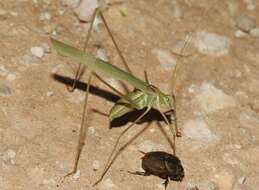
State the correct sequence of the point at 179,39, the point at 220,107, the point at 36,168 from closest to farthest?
the point at 36,168 < the point at 220,107 < the point at 179,39

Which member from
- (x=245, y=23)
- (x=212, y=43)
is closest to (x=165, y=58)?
(x=212, y=43)

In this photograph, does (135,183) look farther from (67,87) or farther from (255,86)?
(255,86)

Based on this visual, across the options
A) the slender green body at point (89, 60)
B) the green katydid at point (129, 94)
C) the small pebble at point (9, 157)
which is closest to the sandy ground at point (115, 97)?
the small pebble at point (9, 157)

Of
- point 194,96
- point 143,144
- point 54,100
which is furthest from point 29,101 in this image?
point 194,96

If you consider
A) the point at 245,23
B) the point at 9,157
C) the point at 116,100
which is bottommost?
the point at 9,157

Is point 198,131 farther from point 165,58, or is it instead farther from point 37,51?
point 37,51

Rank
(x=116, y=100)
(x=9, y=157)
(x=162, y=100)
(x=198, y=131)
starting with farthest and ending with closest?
(x=116, y=100)
(x=198, y=131)
(x=162, y=100)
(x=9, y=157)
